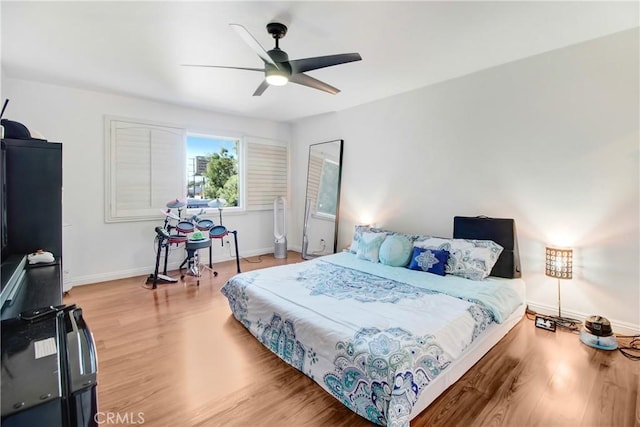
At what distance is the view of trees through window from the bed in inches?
102

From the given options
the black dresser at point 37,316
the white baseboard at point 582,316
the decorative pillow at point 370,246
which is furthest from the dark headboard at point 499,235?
the black dresser at point 37,316

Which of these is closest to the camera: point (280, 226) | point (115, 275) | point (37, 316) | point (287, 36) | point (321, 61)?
point (37, 316)

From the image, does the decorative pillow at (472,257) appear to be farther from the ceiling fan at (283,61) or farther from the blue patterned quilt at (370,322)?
the ceiling fan at (283,61)

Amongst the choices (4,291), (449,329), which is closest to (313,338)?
(449,329)

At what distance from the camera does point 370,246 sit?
3605 mm

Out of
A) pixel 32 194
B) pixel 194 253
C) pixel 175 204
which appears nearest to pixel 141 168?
pixel 175 204

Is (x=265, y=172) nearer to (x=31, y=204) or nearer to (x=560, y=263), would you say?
(x=31, y=204)

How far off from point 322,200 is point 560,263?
3423 mm

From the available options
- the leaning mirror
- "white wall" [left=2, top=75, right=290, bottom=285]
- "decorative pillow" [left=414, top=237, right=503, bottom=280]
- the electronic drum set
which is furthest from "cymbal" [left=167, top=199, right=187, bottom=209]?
"decorative pillow" [left=414, top=237, right=503, bottom=280]

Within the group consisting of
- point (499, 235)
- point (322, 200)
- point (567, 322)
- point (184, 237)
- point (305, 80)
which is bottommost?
point (567, 322)

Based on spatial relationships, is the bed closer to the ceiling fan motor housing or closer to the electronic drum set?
the electronic drum set

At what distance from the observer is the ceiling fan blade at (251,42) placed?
185cm

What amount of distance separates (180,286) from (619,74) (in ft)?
16.8

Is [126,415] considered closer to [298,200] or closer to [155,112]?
[155,112]
